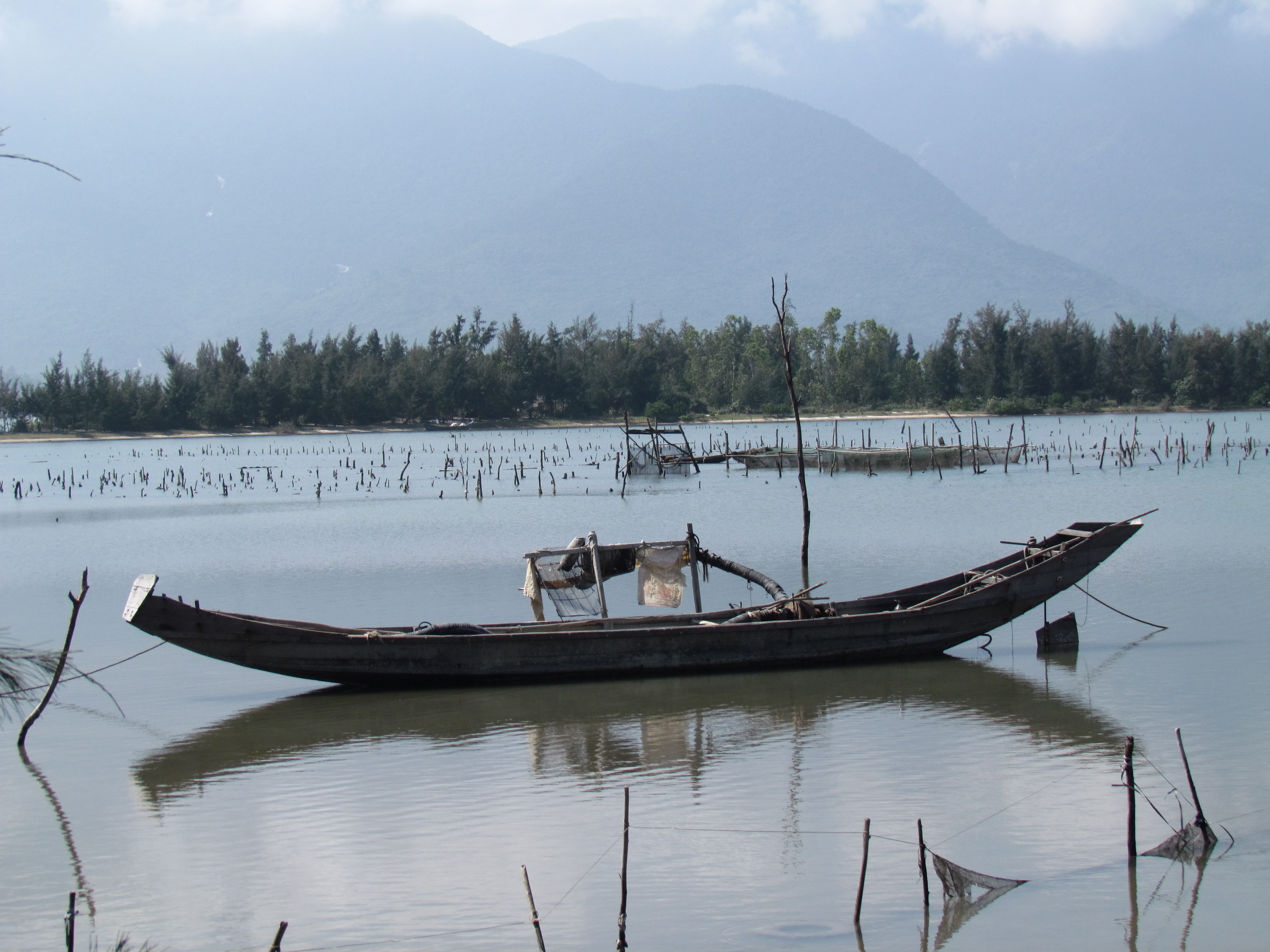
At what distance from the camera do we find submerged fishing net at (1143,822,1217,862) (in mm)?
9281

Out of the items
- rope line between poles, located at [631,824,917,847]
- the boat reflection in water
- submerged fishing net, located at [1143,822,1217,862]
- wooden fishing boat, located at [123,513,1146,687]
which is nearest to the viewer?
submerged fishing net, located at [1143,822,1217,862]

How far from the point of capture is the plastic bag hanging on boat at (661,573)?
16266 millimetres

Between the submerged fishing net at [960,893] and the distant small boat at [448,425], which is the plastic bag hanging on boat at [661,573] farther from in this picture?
the distant small boat at [448,425]

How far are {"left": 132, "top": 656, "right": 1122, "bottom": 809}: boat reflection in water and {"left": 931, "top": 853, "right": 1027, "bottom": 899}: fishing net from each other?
12.1ft

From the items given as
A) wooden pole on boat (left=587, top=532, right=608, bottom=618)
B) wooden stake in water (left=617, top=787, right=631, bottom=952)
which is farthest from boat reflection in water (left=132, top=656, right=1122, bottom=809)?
wooden stake in water (left=617, top=787, right=631, bottom=952)

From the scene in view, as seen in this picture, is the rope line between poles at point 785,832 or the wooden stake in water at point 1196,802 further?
the rope line between poles at point 785,832

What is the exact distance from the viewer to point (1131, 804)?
29.1 feet

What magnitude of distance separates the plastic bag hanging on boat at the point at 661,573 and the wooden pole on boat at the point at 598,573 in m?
0.58

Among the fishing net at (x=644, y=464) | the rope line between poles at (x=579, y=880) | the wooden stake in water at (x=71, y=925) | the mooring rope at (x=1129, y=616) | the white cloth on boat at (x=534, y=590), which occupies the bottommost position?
the rope line between poles at (x=579, y=880)

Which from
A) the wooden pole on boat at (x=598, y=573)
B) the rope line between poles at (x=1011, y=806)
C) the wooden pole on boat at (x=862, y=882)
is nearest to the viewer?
the wooden pole on boat at (x=862, y=882)

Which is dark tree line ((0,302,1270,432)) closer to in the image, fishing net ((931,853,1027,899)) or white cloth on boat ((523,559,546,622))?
white cloth on boat ((523,559,546,622))

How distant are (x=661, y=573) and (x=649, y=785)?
199 inches

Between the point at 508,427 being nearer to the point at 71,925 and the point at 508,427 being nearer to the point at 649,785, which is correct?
the point at 649,785

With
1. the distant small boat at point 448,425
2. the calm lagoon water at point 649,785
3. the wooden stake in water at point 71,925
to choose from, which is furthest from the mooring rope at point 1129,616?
the distant small boat at point 448,425
